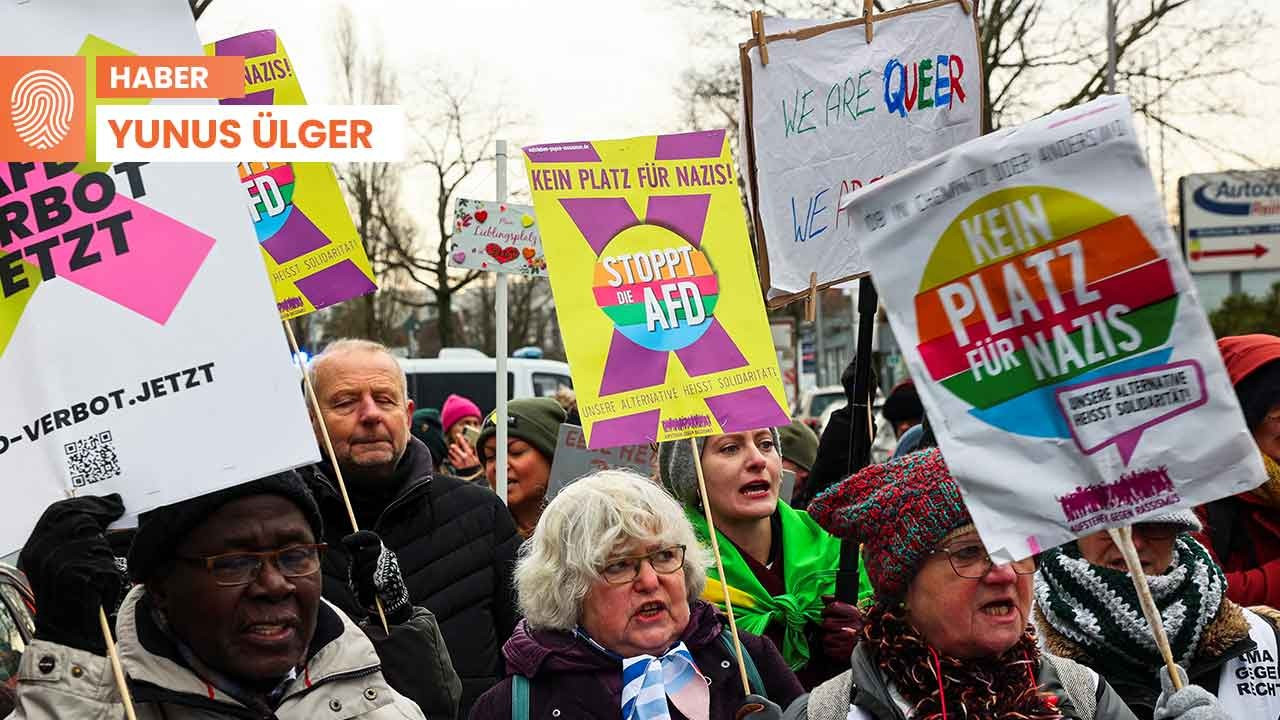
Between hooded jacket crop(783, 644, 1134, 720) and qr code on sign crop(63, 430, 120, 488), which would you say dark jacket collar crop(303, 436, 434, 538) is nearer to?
qr code on sign crop(63, 430, 120, 488)

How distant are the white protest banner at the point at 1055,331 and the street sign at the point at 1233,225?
38.7 metres

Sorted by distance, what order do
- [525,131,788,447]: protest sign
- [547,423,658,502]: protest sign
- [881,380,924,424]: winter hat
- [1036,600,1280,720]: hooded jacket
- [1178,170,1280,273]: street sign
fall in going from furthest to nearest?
[1178,170,1280,273]: street sign
[881,380,924,424]: winter hat
[547,423,658,502]: protest sign
[525,131,788,447]: protest sign
[1036,600,1280,720]: hooded jacket

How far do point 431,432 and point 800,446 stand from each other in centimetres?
238

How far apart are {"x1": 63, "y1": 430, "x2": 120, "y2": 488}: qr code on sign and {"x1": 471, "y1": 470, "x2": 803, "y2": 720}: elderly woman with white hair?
1087 millimetres

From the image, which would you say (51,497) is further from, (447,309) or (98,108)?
(447,309)

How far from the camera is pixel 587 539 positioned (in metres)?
3.52

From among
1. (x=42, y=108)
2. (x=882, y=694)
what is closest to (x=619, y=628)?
(x=882, y=694)

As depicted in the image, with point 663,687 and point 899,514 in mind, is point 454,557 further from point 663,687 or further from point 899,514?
point 899,514

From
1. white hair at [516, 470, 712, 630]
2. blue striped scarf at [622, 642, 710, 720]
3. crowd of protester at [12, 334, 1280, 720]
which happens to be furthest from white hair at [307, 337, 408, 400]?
blue striped scarf at [622, 642, 710, 720]

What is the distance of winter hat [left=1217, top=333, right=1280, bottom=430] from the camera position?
4129mm

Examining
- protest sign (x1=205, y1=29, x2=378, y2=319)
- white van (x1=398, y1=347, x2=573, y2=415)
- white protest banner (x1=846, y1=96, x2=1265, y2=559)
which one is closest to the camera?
white protest banner (x1=846, y1=96, x2=1265, y2=559)

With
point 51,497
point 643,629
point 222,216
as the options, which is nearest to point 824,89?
point 643,629

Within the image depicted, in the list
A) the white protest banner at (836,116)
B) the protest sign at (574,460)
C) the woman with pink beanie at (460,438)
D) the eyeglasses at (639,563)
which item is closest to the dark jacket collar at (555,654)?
the eyeglasses at (639,563)

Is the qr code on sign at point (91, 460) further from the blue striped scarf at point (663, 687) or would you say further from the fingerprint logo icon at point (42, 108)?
the blue striped scarf at point (663, 687)
